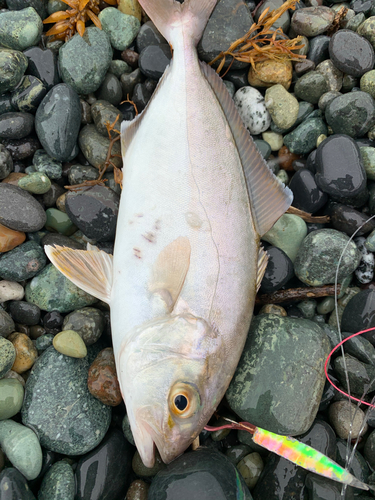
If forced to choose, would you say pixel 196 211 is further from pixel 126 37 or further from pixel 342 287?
pixel 126 37

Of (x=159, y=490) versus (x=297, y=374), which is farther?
(x=297, y=374)

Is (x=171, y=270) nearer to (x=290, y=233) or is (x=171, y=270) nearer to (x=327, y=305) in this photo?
(x=290, y=233)

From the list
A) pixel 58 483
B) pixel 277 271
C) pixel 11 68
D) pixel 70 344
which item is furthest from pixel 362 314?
pixel 11 68

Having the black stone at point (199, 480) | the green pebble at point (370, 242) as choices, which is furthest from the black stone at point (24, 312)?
the green pebble at point (370, 242)

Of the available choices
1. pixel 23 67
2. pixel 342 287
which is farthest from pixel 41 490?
pixel 23 67

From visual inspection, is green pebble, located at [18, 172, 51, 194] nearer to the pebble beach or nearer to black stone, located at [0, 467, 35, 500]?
the pebble beach

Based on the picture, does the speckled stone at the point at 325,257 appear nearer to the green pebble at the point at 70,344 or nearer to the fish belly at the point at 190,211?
the fish belly at the point at 190,211
